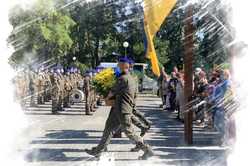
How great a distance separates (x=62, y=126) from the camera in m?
15.8

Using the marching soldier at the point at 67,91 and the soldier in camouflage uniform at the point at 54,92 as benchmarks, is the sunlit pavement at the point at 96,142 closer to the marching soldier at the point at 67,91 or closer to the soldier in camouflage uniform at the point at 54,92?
the soldier in camouflage uniform at the point at 54,92

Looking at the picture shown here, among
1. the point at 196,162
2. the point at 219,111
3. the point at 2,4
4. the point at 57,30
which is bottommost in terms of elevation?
the point at 196,162

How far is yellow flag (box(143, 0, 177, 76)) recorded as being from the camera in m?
10.8

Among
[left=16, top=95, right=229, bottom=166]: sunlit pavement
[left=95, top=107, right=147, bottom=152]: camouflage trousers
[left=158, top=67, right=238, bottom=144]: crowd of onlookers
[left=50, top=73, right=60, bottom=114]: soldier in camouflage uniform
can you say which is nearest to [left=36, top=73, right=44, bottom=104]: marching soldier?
[left=50, top=73, right=60, bottom=114]: soldier in camouflage uniform

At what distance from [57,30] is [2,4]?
27535 mm

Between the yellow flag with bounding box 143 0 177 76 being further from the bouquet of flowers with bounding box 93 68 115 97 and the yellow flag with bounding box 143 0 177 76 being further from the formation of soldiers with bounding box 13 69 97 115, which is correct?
the formation of soldiers with bounding box 13 69 97 115

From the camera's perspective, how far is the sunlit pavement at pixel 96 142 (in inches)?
385

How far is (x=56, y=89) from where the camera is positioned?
70.3 feet

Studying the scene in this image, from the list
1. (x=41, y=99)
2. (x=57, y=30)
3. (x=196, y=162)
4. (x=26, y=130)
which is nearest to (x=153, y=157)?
(x=196, y=162)

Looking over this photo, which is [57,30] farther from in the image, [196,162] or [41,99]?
[196,162]

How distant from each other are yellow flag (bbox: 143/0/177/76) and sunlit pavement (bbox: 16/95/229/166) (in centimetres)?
180

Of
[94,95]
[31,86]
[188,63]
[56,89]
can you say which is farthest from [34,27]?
[188,63]

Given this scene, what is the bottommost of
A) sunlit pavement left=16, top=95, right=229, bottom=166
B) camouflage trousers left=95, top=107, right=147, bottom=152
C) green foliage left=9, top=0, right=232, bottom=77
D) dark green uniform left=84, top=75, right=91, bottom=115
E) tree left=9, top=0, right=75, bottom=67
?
sunlit pavement left=16, top=95, right=229, bottom=166

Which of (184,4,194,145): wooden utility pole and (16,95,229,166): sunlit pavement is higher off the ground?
(184,4,194,145): wooden utility pole
